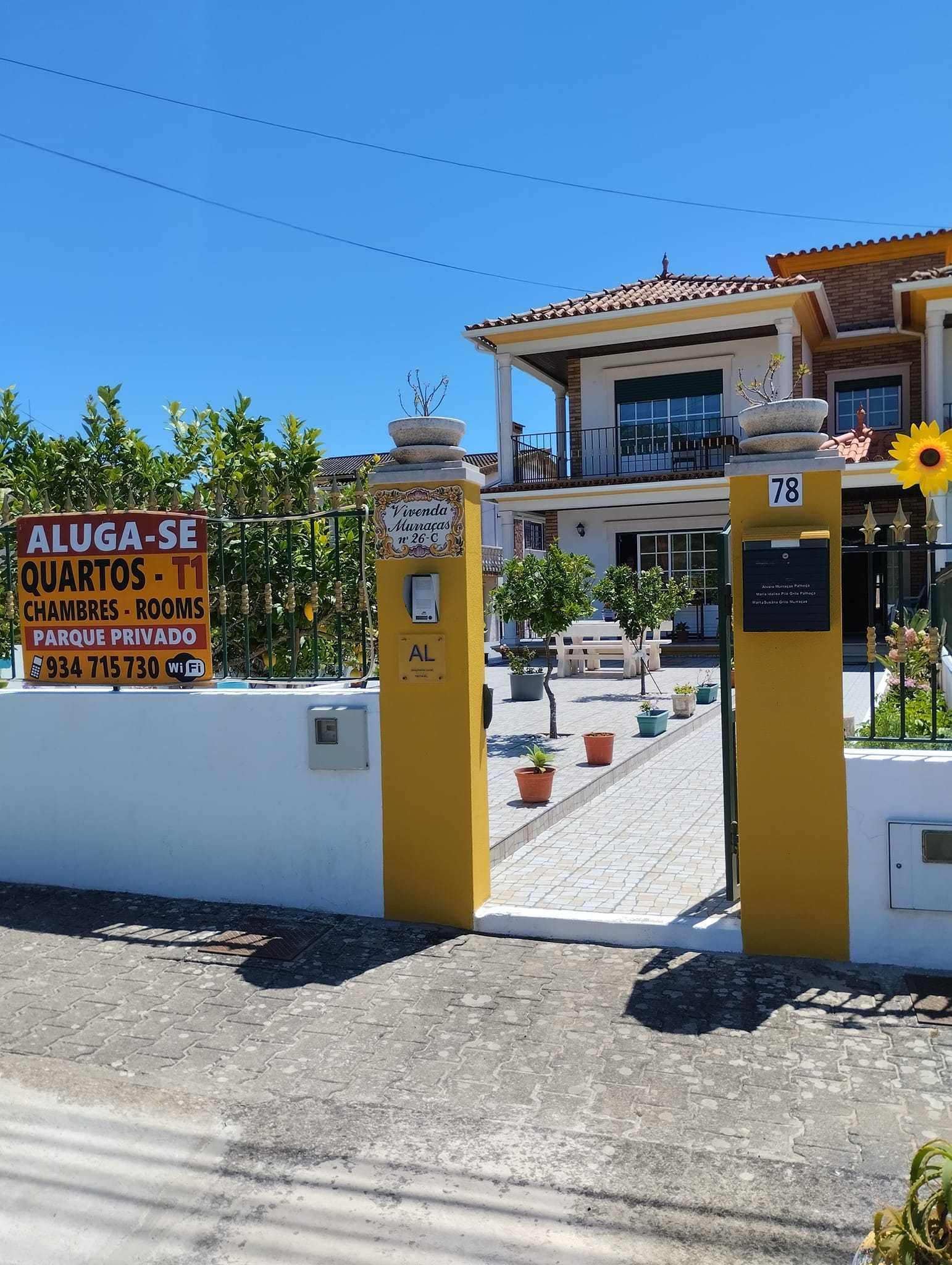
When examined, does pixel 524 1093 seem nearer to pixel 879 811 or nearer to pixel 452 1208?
pixel 452 1208

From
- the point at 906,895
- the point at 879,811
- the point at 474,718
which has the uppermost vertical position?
the point at 474,718

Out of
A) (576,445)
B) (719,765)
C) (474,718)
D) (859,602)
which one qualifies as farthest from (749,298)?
(474,718)

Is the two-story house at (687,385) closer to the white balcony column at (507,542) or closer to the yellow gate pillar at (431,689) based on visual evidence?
the white balcony column at (507,542)

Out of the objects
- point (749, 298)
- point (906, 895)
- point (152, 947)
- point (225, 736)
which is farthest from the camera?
point (749, 298)

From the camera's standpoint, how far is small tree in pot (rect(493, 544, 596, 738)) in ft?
38.0

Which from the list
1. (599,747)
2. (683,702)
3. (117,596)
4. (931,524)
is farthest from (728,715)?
(683,702)

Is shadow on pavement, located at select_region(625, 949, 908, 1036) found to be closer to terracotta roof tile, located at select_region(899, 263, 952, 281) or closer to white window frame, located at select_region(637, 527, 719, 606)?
terracotta roof tile, located at select_region(899, 263, 952, 281)

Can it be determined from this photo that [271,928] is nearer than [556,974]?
No

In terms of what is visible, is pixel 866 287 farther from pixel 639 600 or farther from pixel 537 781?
pixel 537 781

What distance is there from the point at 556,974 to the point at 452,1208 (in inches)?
64.3

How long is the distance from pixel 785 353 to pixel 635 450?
3.89 metres

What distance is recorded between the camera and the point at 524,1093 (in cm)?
344

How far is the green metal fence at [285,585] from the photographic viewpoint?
5449mm

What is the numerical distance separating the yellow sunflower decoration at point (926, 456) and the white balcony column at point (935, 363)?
15.7m
